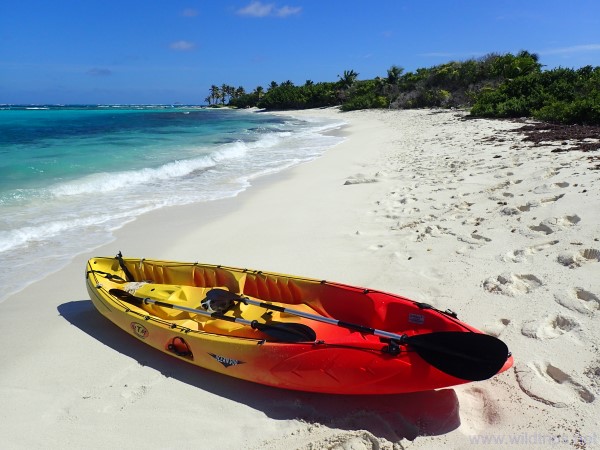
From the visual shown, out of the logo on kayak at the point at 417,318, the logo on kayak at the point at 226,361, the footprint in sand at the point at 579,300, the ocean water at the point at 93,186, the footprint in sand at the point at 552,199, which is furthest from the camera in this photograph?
the ocean water at the point at 93,186

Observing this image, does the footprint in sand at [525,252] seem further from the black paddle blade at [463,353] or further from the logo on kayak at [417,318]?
the black paddle blade at [463,353]

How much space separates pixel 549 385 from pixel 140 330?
10.1ft

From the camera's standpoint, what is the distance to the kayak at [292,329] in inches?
104

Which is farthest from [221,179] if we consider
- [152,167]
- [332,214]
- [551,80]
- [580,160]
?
[551,80]

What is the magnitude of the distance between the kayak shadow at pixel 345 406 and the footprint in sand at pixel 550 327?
0.87m

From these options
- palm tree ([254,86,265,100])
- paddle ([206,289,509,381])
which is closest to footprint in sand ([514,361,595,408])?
paddle ([206,289,509,381])

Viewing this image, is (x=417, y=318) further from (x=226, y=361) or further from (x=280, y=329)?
(x=226, y=361)

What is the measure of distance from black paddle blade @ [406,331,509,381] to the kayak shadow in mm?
361

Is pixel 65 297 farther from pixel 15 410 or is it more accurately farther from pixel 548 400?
pixel 548 400

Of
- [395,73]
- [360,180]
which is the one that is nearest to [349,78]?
[395,73]

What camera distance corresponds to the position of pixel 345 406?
9.42 feet

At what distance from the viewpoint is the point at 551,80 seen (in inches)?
811

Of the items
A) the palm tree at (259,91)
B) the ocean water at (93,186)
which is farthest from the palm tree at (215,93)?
the ocean water at (93,186)

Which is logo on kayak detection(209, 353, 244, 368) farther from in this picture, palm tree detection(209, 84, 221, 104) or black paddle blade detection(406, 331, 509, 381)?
palm tree detection(209, 84, 221, 104)
